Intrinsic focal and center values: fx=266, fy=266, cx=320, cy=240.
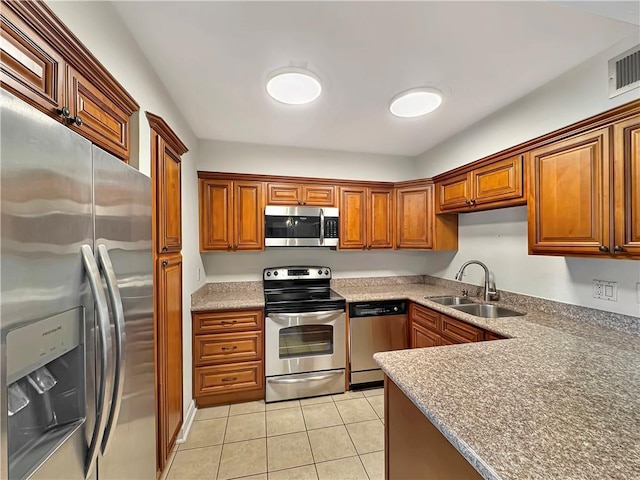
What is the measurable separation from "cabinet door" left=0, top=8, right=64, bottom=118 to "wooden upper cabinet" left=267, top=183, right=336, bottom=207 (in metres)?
2.01

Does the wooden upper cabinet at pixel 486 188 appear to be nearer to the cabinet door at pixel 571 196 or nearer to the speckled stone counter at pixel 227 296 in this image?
the cabinet door at pixel 571 196

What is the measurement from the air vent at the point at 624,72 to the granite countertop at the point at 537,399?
1.45 m

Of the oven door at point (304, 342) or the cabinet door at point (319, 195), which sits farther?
the cabinet door at point (319, 195)

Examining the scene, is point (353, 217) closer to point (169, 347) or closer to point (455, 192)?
point (455, 192)

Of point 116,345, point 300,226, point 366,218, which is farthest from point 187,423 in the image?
point 366,218

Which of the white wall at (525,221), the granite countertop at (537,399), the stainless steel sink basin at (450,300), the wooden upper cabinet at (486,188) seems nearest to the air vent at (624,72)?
the white wall at (525,221)

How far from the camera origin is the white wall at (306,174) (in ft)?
9.84

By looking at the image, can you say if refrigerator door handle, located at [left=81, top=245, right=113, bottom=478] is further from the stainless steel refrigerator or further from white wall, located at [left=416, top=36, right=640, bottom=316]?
white wall, located at [left=416, top=36, right=640, bottom=316]

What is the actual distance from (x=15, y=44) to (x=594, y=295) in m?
3.02

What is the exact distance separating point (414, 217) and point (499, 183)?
1038mm

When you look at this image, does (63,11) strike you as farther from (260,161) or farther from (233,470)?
(233,470)

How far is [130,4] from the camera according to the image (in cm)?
125

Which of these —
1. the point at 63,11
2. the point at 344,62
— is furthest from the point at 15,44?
the point at 344,62

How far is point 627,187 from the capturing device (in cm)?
139
